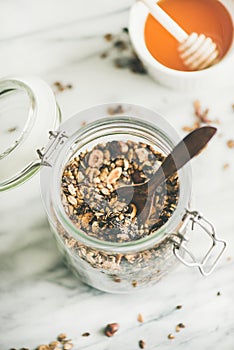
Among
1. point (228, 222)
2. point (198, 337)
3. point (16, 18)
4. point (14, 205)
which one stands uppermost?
point (16, 18)

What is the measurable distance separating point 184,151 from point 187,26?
0.89 feet

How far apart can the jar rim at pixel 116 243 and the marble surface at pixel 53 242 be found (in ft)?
0.50

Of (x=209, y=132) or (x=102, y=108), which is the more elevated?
(x=102, y=108)

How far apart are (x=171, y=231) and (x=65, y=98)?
1.05 feet

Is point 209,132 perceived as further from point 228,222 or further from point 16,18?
point 16,18

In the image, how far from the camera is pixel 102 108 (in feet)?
2.84

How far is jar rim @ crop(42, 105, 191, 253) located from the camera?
76 cm

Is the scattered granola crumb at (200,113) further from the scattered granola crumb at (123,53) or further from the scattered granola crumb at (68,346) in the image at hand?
the scattered granola crumb at (68,346)

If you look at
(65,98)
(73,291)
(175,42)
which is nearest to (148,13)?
(175,42)

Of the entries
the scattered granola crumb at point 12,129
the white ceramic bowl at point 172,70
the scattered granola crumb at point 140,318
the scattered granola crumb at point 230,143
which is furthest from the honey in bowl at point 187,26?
the scattered granola crumb at point 140,318

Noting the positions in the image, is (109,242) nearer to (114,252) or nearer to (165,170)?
(114,252)

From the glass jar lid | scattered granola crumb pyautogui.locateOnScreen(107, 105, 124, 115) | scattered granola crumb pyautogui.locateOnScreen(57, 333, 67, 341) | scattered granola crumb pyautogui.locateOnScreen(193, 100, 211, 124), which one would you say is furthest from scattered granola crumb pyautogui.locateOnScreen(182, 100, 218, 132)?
scattered granola crumb pyautogui.locateOnScreen(57, 333, 67, 341)

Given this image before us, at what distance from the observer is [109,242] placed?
0.76 metres

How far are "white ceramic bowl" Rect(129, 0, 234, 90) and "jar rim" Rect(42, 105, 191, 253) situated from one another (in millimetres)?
117
